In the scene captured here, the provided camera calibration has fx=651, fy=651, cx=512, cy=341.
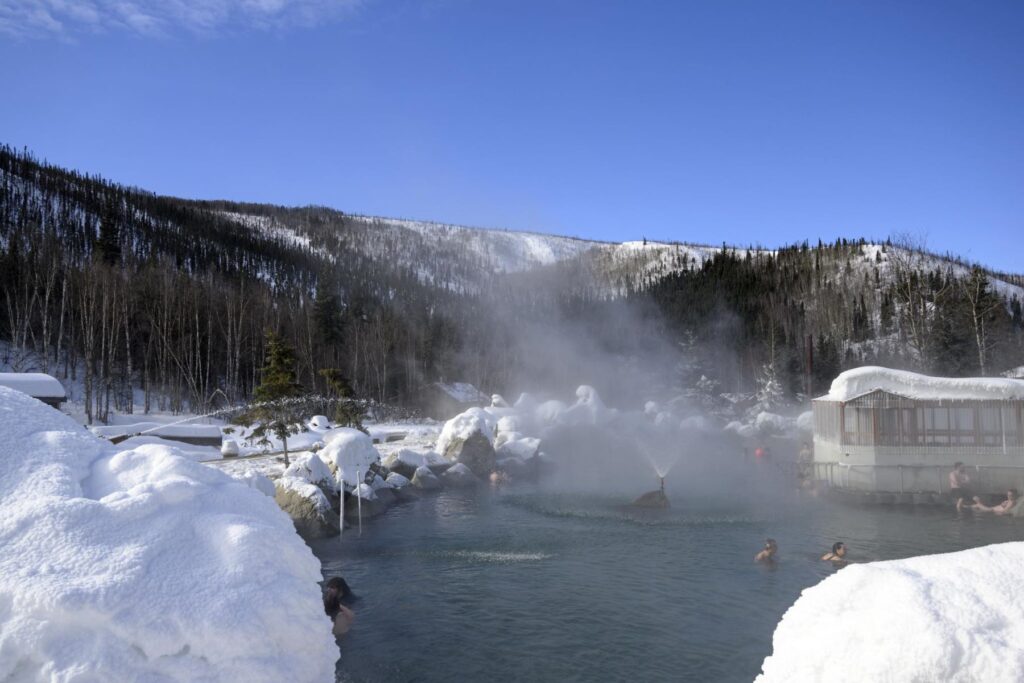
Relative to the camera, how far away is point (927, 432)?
74.2 ft

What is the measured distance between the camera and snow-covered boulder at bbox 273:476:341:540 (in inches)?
690

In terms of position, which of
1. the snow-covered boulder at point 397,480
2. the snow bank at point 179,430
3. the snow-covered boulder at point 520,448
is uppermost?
the snow bank at point 179,430

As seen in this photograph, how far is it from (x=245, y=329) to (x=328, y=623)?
55.7 m

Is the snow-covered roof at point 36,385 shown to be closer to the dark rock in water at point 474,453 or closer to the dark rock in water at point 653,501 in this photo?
the dark rock in water at point 474,453

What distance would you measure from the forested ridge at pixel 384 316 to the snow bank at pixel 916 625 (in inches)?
1584

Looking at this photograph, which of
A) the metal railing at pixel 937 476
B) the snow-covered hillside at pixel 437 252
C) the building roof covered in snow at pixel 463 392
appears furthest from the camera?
the snow-covered hillside at pixel 437 252

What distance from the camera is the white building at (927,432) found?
22.1 meters

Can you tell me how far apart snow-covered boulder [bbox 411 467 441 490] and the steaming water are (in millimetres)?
1778

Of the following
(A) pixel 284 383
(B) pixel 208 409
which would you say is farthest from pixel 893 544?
(B) pixel 208 409

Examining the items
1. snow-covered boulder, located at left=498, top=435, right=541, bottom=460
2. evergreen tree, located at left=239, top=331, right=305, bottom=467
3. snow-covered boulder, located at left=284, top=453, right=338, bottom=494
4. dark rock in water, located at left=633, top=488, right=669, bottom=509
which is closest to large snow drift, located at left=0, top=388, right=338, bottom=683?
snow-covered boulder, located at left=284, top=453, right=338, bottom=494

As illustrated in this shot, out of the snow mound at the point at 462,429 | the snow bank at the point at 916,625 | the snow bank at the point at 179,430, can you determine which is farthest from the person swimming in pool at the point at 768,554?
the snow bank at the point at 179,430

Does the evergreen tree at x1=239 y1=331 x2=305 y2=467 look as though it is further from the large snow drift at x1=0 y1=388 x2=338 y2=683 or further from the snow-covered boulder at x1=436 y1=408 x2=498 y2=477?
the large snow drift at x1=0 y1=388 x2=338 y2=683

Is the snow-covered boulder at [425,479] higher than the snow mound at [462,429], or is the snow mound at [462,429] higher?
the snow mound at [462,429]

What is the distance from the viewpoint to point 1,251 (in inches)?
2040
